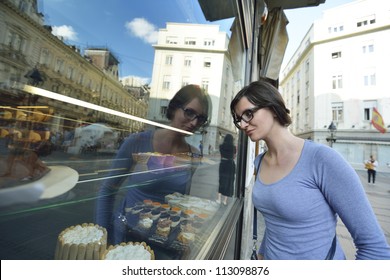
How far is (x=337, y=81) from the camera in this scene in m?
16.7

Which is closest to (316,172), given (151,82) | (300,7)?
(151,82)

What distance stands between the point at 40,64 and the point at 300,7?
4.13 m

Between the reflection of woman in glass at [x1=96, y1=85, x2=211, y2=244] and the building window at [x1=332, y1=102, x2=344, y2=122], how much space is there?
1931 cm

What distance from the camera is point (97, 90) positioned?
62cm

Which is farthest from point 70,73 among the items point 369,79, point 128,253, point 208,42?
point 369,79

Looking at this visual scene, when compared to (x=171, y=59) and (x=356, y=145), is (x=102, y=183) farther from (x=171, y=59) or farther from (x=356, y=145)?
(x=356, y=145)

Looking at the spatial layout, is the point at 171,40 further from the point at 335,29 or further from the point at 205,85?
the point at 335,29

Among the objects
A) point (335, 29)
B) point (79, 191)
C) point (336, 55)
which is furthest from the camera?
point (335, 29)

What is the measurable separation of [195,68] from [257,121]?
0.60 m

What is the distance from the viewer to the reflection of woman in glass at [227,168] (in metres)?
2.13

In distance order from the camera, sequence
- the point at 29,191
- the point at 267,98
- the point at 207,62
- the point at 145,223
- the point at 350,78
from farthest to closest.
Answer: the point at 350,78 → the point at 207,62 → the point at 145,223 → the point at 267,98 → the point at 29,191

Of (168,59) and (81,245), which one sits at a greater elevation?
(168,59)

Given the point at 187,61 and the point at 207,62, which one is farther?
the point at 207,62

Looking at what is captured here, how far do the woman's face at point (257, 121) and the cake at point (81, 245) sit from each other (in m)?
0.74
